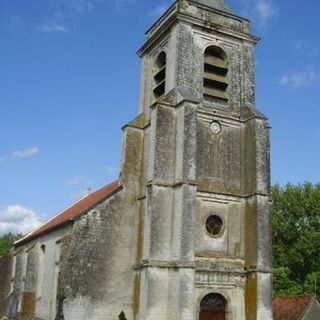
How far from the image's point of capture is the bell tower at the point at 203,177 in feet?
64.0

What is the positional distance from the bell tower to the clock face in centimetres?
5

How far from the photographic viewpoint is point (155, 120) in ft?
70.0

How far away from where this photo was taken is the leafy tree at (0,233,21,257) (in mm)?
63544

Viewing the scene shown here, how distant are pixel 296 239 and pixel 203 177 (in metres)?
16.6

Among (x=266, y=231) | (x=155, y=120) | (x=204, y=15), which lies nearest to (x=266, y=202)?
(x=266, y=231)

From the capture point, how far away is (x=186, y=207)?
774 inches

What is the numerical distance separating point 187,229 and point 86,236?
4643 millimetres

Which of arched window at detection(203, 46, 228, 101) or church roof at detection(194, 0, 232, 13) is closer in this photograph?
arched window at detection(203, 46, 228, 101)

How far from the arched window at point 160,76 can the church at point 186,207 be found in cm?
7

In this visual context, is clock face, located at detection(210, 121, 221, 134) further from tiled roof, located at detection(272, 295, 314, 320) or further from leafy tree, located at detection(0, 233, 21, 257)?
leafy tree, located at detection(0, 233, 21, 257)

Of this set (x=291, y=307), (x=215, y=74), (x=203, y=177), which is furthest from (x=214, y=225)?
(x=291, y=307)

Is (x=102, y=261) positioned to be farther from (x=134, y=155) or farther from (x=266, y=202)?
(x=266, y=202)

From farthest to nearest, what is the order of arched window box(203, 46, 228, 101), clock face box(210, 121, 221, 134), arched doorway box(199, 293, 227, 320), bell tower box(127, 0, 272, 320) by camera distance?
arched window box(203, 46, 228, 101), clock face box(210, 121, 221, 134), arched doorway box(199, 293, 227, 320), bell tower box(127, 0, 272, 320)

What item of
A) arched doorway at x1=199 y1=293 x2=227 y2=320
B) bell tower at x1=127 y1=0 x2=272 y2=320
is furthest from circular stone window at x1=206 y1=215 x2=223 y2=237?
arched doorway at x1=199 y1=293 x2=227 y2=320
